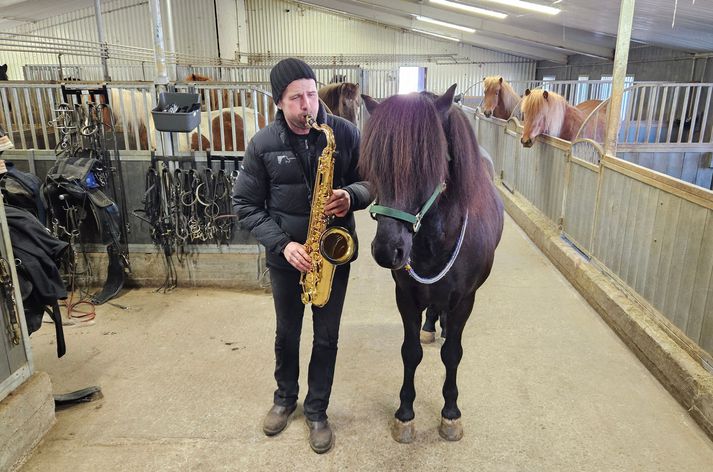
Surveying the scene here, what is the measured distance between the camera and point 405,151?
152 cm

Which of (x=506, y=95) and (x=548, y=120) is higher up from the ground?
(x=506, y=95)

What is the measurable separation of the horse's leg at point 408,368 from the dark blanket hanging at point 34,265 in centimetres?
166

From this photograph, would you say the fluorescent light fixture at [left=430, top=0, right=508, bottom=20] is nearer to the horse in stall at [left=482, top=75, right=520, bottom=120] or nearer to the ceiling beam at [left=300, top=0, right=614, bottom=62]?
the ceiling beam at [left=300, top=0, right=614, bottom=62]

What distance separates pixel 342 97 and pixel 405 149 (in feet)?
12.7

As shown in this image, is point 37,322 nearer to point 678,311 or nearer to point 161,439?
point 161,439

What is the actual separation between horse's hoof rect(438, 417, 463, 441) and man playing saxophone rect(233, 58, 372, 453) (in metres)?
0.51

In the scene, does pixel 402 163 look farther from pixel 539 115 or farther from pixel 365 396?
pixel 539 115

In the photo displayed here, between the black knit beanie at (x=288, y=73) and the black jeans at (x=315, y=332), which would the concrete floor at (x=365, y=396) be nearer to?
the black jeans at (x=315, y=332)

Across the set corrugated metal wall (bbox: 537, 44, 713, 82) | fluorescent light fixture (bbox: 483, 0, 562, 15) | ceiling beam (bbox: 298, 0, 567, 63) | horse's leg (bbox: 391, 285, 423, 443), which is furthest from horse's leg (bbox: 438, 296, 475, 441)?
ceiling beam (bbox: 298, 0, 567, 63)

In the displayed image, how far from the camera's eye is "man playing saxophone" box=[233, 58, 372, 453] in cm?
184

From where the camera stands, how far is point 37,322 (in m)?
2.29

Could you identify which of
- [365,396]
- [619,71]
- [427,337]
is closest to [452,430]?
[365,396]

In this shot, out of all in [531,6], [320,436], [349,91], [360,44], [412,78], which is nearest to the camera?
[320,436]

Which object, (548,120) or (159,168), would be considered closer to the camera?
(159,168)
